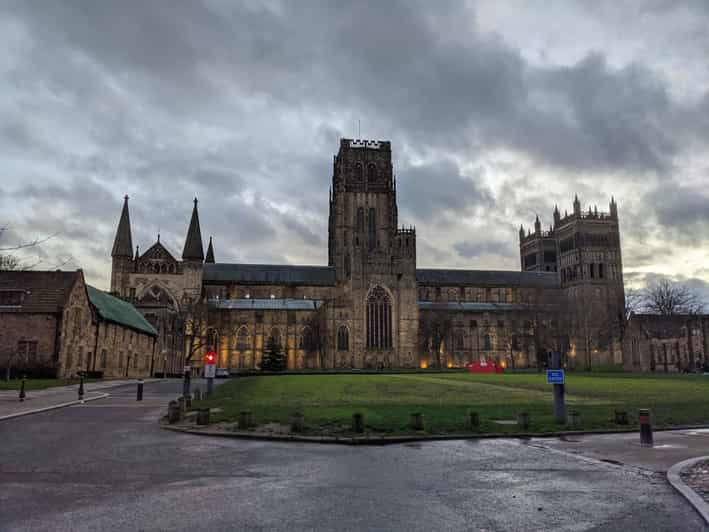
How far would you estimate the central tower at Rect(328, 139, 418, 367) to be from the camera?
85.1m

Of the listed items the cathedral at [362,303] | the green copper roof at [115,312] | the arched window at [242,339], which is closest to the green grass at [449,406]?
the green copper roof at [115,312]

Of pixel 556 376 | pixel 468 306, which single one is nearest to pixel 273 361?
pixel 468 306

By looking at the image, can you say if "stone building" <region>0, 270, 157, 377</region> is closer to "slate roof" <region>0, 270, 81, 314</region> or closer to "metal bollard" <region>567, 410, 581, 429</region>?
"slate roof" <region>0, 270, 81, 314</region>

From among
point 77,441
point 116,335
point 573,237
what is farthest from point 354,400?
point 573,237

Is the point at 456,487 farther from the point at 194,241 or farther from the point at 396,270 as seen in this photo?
the point at 194,241

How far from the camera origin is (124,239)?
85.2 metres

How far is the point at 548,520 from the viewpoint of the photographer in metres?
7.29

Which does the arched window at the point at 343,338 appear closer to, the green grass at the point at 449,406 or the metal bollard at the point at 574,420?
the green grass at the point at 449,406

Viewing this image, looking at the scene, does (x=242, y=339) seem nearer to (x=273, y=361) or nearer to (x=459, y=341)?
(x=273, y=361)

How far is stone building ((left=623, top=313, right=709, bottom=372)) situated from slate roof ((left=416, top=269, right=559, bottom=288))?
124ft

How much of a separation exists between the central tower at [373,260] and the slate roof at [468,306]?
11055mm

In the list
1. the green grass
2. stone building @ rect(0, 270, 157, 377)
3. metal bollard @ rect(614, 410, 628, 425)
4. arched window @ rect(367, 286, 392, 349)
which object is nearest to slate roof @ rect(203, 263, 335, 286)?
arched window @ rect(367, 286, 392, 349)

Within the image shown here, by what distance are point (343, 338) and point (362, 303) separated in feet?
19.8

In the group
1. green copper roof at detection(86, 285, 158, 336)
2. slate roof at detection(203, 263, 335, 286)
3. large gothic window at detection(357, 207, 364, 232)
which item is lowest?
green copper roof at detection(86, 285, 158, 336)
